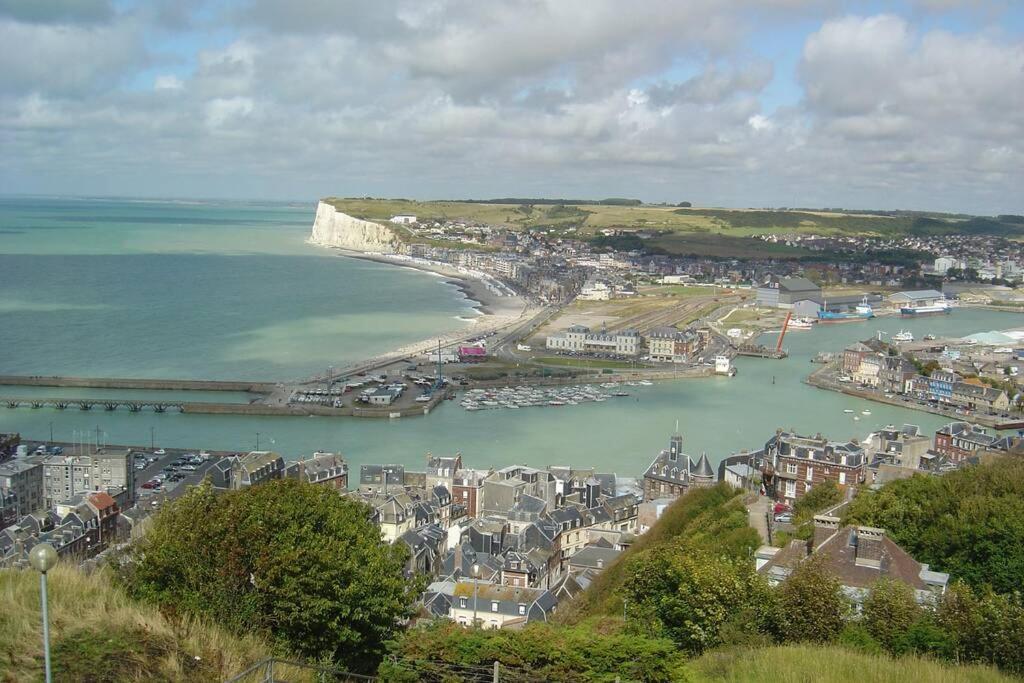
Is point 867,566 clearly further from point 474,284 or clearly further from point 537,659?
point 474,284

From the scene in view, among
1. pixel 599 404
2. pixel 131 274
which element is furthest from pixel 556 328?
pixel 131 274

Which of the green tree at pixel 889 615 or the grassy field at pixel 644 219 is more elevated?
the grassy field at pixel 644 219

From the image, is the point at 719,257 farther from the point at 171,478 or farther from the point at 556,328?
the point at 171,478

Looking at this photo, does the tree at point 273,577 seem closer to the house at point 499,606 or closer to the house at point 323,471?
the house at point 499,606

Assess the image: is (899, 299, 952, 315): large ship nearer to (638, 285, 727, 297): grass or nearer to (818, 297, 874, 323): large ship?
(818, 297, 874, 323): large ship

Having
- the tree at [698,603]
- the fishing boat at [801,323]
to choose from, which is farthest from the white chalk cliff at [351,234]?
the tree at [698,603]

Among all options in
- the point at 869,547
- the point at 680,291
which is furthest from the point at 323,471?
the point at 680,291

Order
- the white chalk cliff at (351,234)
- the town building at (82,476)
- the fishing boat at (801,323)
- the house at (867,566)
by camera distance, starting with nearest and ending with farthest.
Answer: the house at (867,566) → the town building at (82,476) → the fishing boat at (801,323) → the white chalk cliff at (351,234)

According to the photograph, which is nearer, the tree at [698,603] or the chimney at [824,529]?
the tree at [698,603]
